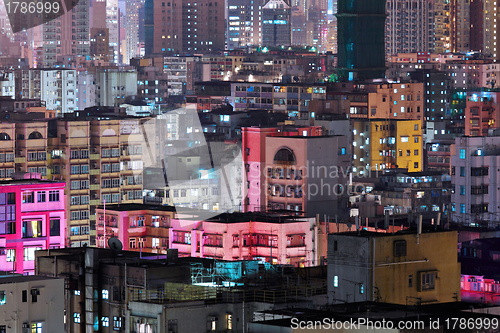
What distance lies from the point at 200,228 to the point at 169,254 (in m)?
15.7

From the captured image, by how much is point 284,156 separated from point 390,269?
38.0 meters

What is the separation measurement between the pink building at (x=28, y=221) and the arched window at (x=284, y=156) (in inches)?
782

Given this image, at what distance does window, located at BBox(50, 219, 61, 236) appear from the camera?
195ft

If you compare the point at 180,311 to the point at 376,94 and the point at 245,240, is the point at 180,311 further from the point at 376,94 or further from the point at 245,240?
the point at 376,94

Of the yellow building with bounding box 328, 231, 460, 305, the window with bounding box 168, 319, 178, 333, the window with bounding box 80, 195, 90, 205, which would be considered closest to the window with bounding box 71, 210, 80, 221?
the window with bounding box 80, 195, 90, 205

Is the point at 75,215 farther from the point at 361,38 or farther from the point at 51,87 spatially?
the point at 51,87

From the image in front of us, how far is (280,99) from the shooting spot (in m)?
136

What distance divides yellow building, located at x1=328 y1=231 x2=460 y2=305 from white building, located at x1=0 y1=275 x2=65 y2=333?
869cm

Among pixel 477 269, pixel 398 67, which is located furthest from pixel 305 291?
pixel 398 67

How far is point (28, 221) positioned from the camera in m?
58.3

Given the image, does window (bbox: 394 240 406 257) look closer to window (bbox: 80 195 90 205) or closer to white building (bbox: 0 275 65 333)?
white building (bbox: 0 275 65 333)

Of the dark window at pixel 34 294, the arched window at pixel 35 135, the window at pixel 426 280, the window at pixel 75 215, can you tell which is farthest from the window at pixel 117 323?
the arched window at pixel 35 135

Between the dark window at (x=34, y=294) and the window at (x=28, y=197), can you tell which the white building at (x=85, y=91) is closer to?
the window at (x=28, y=197)

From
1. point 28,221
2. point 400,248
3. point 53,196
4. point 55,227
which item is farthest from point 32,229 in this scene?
point 400,248
